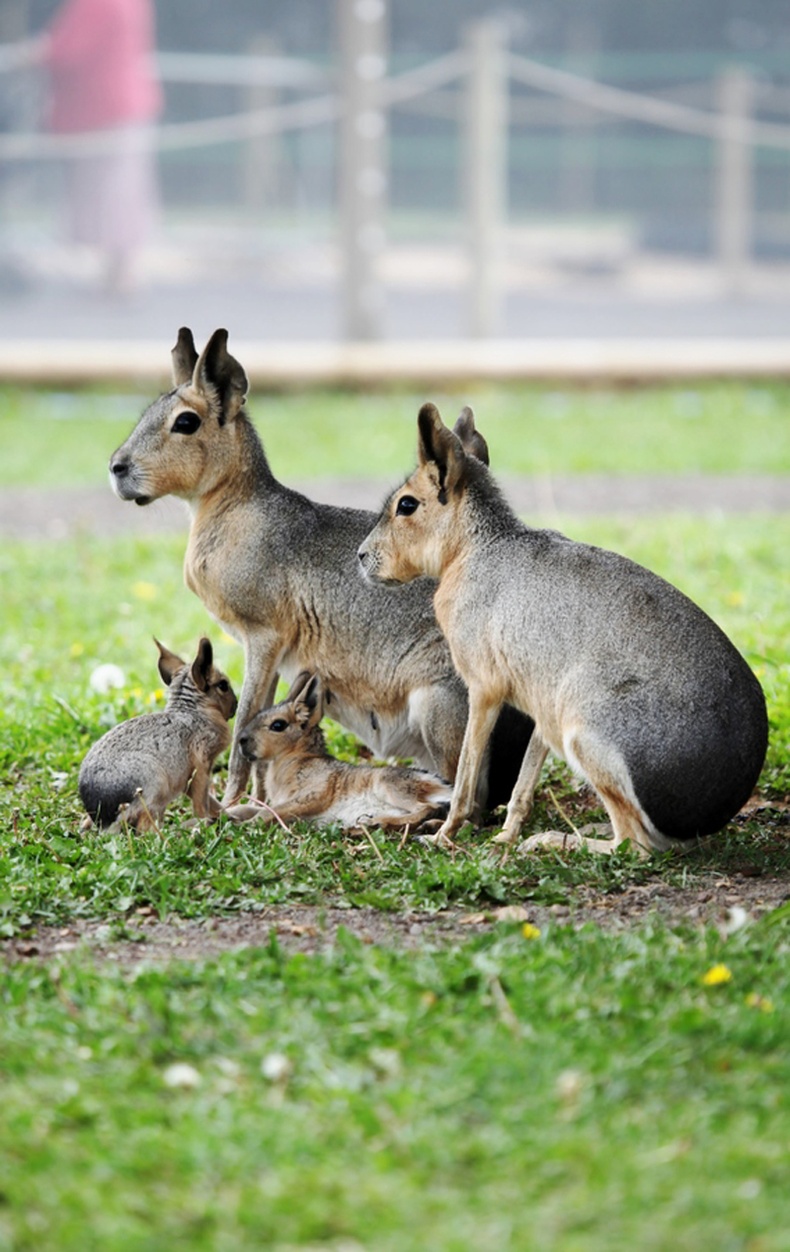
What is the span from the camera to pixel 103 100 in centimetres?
1473

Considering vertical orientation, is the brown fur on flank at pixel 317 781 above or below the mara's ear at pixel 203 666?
below

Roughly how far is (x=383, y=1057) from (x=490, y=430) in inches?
358

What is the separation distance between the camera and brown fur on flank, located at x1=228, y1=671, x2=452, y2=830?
15.8 ft

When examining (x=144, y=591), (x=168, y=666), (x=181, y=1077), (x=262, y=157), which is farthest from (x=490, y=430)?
(x=181, y=1077)

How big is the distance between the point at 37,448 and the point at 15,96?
4690mm

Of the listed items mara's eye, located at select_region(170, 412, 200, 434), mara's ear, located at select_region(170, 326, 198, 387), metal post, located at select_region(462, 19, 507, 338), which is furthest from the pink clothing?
mara's eye, located at select_region(170, 412, 200, 434)

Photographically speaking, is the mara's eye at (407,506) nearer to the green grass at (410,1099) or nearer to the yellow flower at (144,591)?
the green grass at (410,1099)

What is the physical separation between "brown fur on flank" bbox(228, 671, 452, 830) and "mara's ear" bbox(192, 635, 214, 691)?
187 mm

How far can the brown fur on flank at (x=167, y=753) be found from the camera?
4539 mm

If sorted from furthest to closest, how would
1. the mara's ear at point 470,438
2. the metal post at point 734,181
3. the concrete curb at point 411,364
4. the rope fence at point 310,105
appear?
the metal post at point 734,181, the rope fence at point 310,105, the concrete curb at point 411,364, the mara's ear at point 470,438

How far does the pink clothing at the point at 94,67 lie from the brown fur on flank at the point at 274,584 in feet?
34.2

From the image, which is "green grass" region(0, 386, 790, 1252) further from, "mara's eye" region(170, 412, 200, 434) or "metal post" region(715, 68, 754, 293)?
"metal post" region(715, 68, 754, 293)

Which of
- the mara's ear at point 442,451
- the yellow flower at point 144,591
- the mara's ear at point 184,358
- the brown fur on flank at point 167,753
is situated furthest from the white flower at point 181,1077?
the yellow flower at point 144,591

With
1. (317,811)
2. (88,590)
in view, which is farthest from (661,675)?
(88,590)
